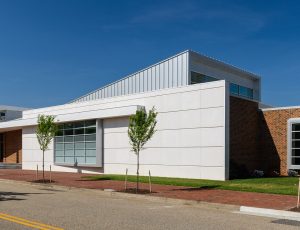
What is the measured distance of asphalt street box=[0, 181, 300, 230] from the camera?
1022 centimetres

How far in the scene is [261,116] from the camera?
94.1 ft

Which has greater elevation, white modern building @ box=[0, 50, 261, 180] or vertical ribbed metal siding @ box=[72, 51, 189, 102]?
vertical ribbed metal siding @ box=[72, 51, 189, 102]

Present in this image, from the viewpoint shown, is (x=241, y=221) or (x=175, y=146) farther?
(x=175, y=146)

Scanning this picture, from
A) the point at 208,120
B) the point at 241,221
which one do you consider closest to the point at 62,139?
the point at 208,120

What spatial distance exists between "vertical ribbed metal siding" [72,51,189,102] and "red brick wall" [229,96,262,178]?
6.71 metres

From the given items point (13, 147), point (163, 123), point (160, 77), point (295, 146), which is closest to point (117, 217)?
point (163, 123)

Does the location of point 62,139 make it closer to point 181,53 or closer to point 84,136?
point 84,136

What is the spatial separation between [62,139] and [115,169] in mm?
7569

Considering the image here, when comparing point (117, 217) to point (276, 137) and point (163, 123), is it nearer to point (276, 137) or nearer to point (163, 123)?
point (163, 123)

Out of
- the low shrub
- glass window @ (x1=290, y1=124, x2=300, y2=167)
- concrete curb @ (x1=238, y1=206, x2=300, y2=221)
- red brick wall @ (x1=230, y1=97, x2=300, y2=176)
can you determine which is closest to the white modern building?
red brick wall @ (x1=230, y1=97, x2=300, y2=176)

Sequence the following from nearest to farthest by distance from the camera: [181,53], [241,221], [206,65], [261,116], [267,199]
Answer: [241,221] → [267,199] → [261,116] → [181,53] → [206,65]

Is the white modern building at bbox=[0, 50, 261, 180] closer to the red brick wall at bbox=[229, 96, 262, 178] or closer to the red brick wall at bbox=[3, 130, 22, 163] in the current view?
the red brick wall at bbox=[229, 96, 262, 178]

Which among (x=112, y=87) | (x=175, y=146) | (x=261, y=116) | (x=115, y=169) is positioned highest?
(x=112, y=87)

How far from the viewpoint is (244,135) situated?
88.2 feet
